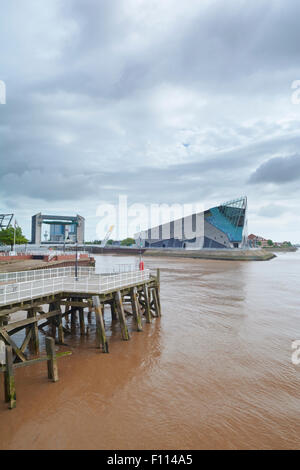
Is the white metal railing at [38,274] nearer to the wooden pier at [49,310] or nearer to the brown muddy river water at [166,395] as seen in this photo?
the wooden pier at [49,310]

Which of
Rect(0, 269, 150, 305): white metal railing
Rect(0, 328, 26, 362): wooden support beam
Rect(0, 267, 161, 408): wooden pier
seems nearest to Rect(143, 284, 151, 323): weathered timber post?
Rect(0, 267, 161, 408): wooden pier

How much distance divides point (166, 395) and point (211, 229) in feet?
392

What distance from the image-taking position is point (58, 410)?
365 inches

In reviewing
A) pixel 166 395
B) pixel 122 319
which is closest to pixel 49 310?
pixel 122 319

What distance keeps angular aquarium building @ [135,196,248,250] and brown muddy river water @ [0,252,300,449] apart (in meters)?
83.1

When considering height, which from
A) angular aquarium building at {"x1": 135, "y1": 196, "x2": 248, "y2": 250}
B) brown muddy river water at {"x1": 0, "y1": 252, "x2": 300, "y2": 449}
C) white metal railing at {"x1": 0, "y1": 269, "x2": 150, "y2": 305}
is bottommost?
brown muddy river water at {"x1": 0, "y1": 252, "x2": 300, "y2": 449}

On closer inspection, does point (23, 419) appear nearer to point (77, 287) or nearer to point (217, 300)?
point (77, 287)

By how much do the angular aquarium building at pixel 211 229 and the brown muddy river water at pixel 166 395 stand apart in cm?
8306

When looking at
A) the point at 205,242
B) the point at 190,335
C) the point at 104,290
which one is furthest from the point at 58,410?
the point at 205,242

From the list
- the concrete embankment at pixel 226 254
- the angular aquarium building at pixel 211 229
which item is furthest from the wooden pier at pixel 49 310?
the angular aquarium building at pixel 211 229

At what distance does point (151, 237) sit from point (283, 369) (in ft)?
492

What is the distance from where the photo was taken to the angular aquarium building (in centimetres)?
11694

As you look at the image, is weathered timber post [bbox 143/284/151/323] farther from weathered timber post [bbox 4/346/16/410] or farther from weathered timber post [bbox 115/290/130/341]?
weathered timber post [bbox 4/346/16/410]

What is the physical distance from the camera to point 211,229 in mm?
126625
